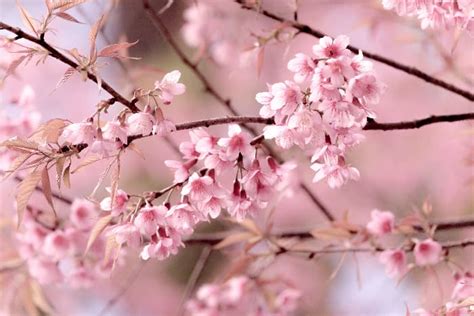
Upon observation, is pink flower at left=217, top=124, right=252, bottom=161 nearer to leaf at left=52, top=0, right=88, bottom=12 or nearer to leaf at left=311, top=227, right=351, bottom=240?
leaf at left=52, top=0, right=88, bottom=12

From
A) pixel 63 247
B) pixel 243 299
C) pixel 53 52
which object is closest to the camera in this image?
pixel 53 52

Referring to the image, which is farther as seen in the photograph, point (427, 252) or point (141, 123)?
point (427, 252)

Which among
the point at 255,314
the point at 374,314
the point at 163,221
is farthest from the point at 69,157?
the point at 374,314

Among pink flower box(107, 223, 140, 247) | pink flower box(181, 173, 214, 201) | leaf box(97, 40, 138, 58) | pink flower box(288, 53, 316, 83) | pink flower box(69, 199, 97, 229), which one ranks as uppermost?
pink flower box(69, 199, 97, 229)

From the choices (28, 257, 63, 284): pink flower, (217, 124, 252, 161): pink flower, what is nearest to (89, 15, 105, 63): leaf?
(217, 124, 252, 161): pink flower

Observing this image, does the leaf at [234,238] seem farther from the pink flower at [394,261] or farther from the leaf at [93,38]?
the leaf at [93,38]

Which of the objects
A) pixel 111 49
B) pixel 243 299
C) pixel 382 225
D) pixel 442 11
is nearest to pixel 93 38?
pixel 111 49

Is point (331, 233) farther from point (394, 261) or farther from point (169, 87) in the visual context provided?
point (169, 87)

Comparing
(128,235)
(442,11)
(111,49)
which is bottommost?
(128,235)
